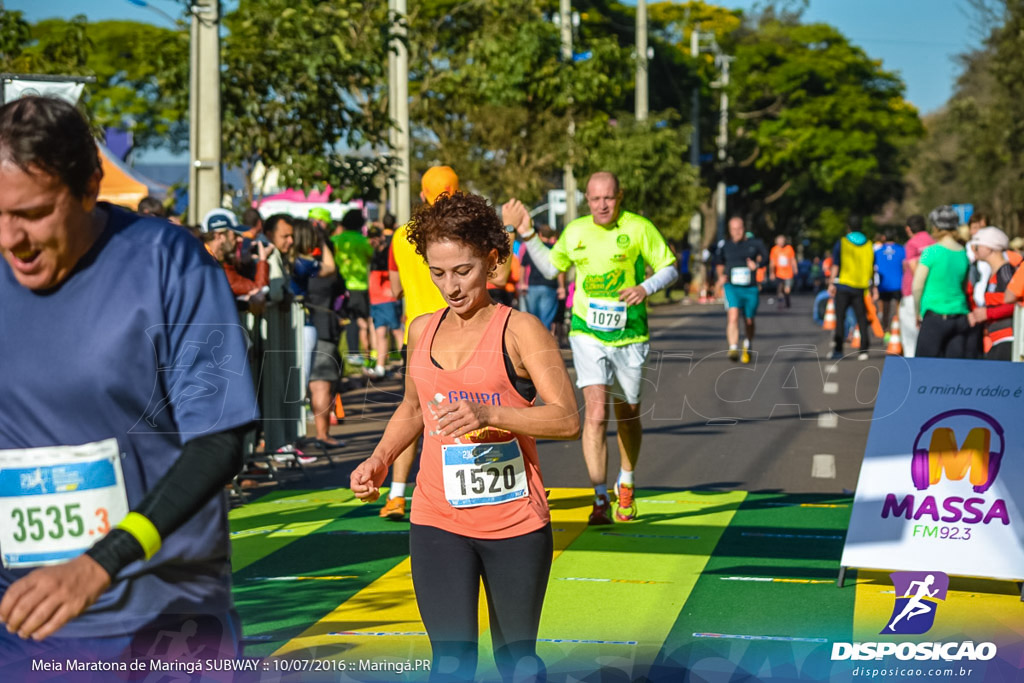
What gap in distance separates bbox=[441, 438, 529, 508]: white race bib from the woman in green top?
837 cm

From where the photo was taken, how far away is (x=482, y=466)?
4.01 metres

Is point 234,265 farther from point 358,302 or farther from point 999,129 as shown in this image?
point 999,129

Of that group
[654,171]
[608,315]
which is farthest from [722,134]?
[608,315]

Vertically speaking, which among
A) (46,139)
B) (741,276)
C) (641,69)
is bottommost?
(741,276)

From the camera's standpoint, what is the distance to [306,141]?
15.6 metres

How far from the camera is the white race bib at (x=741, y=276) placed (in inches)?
753

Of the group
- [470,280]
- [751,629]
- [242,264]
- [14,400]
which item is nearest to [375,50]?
[242,264]

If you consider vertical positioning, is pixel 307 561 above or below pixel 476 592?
below

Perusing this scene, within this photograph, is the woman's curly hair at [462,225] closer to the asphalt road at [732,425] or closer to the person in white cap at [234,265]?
the person in white cap at [234,265]

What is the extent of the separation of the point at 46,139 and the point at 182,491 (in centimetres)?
70

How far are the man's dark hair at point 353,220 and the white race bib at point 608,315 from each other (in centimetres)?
858

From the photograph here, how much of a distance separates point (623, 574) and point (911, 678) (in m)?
2.15

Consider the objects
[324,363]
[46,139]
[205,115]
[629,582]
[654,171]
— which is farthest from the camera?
[654,171]

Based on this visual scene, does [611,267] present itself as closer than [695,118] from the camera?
Yes
